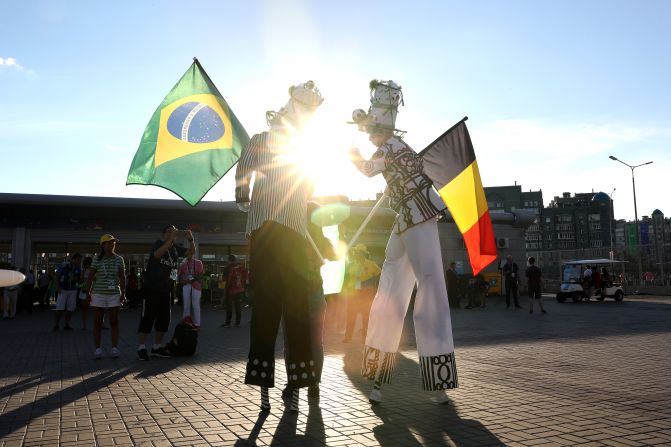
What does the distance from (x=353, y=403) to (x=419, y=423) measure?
33.8 inches

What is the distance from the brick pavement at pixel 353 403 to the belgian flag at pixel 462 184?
1.33 metres

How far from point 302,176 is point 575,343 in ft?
20.8

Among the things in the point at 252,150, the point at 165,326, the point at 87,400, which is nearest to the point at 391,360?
the point at 252,150

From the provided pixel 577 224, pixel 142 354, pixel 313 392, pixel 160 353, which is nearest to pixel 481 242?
pixel 313 392

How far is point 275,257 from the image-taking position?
448 centimetres

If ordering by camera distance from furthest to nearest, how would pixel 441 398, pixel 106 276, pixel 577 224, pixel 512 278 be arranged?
pixel 577 224 < pixel 512 278 < pixel 106 276 < pixel 441 398

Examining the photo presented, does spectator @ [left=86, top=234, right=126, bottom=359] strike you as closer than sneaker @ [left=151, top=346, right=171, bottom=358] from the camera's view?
Yes

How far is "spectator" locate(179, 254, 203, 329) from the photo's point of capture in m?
9.91

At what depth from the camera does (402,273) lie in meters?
5.01

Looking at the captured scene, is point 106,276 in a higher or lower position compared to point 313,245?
lower

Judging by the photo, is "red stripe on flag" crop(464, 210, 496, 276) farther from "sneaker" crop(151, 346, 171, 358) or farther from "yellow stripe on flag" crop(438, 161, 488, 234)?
"sneaker" crop(151, 346, 171, 358)

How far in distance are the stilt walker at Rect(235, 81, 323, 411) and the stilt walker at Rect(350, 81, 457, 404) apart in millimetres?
652

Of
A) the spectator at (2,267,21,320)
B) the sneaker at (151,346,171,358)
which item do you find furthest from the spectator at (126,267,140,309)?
the sneaker at (151,346,171,358)

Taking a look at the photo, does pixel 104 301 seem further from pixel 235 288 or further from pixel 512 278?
pixel 512 278
